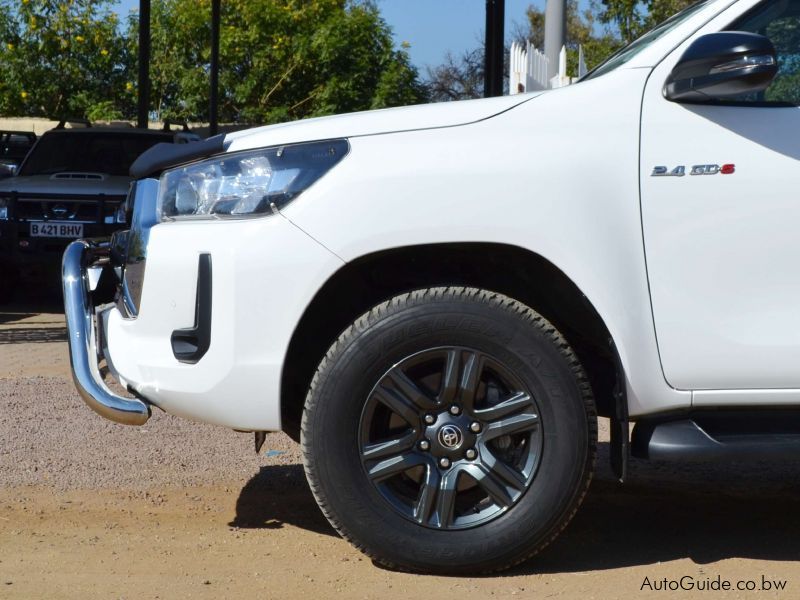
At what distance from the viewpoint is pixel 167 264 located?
3.91 m

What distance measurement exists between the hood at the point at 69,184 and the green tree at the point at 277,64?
52.1ft

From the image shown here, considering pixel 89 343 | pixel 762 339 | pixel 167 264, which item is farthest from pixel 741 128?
pixel 89 343

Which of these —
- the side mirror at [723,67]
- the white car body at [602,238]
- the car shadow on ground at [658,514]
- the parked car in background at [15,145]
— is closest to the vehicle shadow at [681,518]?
the car shadow on ground at [658,514]

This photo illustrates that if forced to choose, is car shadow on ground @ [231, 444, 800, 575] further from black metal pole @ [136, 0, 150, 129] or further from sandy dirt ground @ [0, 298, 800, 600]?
black metal pole @ [136, 0, 150, 129]

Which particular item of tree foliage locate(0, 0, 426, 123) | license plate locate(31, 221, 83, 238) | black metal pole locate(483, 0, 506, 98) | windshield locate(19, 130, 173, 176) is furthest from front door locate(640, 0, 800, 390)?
tree foliage locate(0, 0, 426, 123)

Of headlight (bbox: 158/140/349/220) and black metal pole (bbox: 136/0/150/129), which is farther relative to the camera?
black metal pole (bbox: 136/0/150/129)

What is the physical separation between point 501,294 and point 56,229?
7.05m

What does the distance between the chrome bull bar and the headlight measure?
24.3 inches

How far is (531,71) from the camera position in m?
12.2

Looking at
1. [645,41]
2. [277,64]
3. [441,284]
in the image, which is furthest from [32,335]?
[277,64]

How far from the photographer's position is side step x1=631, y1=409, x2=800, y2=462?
3787mm

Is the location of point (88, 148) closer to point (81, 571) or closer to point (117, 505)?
point (117, 505)

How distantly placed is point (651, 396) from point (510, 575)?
75cm

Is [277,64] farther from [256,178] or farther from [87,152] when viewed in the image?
[256,178]
